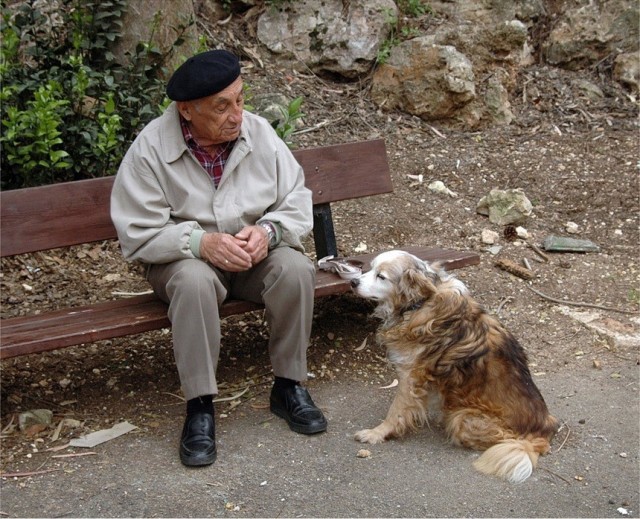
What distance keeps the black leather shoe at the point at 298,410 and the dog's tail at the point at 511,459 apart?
78 cm

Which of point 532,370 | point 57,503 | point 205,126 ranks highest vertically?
point 205,126

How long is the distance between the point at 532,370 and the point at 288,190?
70.1 inches

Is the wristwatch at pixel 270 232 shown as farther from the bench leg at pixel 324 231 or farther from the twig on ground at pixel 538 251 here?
the twig on ground at pixel 538 251

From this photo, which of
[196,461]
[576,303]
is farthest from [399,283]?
[576,303]

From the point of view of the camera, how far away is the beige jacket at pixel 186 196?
3.84 meters

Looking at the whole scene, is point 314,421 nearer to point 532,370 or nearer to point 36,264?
point 532,370

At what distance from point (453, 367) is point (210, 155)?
5.15 feet

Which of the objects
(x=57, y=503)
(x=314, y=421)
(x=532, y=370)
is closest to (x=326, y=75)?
(x=532, y=370)

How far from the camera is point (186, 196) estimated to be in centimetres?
392

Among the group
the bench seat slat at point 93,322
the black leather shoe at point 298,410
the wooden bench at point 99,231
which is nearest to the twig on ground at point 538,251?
the wooden bench at point 99,231

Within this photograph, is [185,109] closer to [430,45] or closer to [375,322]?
[375,322]

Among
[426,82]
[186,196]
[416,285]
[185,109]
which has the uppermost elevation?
[185,109]

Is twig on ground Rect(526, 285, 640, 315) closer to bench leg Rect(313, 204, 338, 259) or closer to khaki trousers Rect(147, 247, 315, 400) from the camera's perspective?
bench leg Rect(313, 204, 338, 259)

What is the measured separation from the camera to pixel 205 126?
3.91 m
